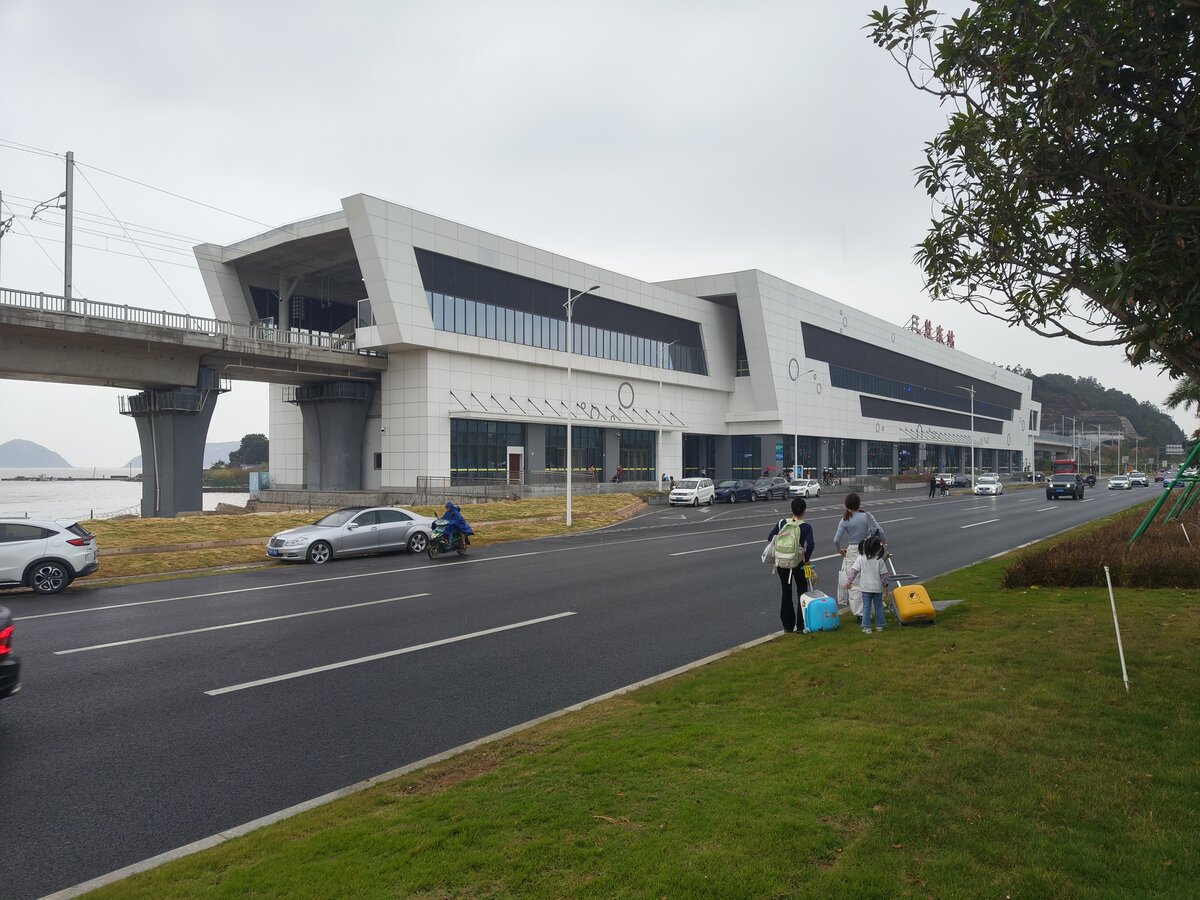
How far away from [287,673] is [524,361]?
132 feet

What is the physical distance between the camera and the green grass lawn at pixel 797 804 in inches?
148

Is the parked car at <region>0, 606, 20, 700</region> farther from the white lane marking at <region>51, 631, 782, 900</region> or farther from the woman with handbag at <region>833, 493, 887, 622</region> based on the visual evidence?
the woman with handbag at <region>833, 493, 887, 622</region>

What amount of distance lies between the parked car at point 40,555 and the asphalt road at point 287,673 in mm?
439

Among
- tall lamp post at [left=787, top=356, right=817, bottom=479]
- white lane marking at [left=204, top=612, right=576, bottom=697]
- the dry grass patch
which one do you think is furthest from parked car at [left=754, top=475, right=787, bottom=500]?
white lane marking at [left=204, top=612, right=576, bottom=697]

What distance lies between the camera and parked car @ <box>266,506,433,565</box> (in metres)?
19.5

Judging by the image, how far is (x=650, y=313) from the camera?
58906mm

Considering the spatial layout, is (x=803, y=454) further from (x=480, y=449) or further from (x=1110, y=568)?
(x=1110, y=568)

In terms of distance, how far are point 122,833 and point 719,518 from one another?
30.7m

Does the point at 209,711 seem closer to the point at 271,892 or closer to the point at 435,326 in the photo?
the point at 271,892

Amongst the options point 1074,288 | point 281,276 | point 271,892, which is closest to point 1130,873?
point 271,892

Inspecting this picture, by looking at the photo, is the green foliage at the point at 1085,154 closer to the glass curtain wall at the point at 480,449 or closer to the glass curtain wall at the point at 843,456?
the glass curtain wall at the point at 480,449

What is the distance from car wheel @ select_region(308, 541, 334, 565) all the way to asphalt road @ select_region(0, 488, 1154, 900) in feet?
5.33

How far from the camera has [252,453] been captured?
12875 centimetres

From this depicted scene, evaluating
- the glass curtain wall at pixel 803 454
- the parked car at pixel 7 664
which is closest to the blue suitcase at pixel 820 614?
the parked car at pixel 7 664
